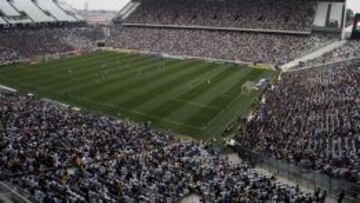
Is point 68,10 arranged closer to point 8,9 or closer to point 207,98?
point 8,9

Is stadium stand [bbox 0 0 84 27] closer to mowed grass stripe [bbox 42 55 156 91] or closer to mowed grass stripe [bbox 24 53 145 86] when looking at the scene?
mowed grass stripe [bbox 24 53 145 86]

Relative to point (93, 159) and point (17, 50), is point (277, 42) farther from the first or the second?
point (93, 159)

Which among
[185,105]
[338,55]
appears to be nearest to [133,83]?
[185,105]

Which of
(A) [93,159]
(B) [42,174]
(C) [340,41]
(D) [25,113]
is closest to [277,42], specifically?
(C) [340,41]

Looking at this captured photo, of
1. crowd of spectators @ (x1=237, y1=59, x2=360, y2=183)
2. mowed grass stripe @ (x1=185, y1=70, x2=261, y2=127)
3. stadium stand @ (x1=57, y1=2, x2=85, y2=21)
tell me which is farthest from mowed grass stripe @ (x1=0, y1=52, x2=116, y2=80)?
stadium stand @ (x1=57, y1=2, x2=85, y2=21)

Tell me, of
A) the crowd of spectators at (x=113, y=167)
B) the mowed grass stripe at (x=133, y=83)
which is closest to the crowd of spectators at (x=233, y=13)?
the mowed grass stripe at (x=133, y=83)

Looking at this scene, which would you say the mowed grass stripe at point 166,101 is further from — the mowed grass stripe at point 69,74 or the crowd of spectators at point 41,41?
the crowd of spectators at point 41,41
